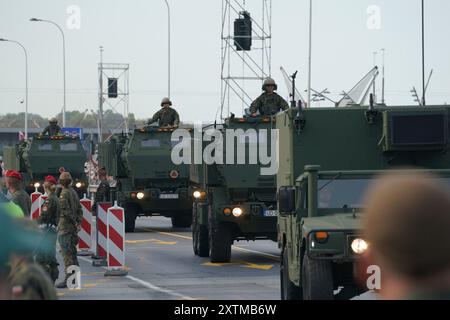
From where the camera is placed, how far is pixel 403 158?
49.5ft

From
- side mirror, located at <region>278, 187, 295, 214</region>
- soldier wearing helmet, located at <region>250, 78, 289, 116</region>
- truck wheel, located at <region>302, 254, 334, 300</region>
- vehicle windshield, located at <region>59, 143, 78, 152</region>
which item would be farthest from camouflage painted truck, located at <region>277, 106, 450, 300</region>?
vehicle windshield, located at <region>59, 143, 78, 152</region>

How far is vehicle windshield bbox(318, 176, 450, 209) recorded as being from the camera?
12547mm

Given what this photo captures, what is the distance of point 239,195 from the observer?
22797 mm

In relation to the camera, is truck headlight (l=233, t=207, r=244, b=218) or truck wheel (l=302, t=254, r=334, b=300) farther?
truck headlight (l=233, t=207, r=244, b=218)

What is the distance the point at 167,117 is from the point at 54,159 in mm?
10491

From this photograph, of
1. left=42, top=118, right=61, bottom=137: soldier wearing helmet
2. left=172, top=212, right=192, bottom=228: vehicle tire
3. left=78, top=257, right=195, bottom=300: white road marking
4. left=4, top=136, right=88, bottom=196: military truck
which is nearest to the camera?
left=78, top=257, right=195, bottom=300: white road marking

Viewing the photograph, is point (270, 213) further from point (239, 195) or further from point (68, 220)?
point (68, 220)

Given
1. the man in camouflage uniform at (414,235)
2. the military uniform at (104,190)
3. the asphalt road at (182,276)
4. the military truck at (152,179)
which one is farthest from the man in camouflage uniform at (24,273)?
→ the military uniform at (104,190)

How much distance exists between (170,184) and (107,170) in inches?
141

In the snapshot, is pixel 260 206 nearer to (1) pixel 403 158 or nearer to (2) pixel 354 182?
(1) pixel 403 158

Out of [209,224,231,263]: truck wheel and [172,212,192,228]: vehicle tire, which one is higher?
[209,224,231,263]: truck wheel

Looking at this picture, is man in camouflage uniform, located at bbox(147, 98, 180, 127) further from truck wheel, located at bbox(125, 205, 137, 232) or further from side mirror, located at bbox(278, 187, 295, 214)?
side mirror, located at bbox(278, 187, 295, 214)

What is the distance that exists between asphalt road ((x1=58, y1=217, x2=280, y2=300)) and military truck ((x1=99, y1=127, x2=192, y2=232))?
8.89 feet
